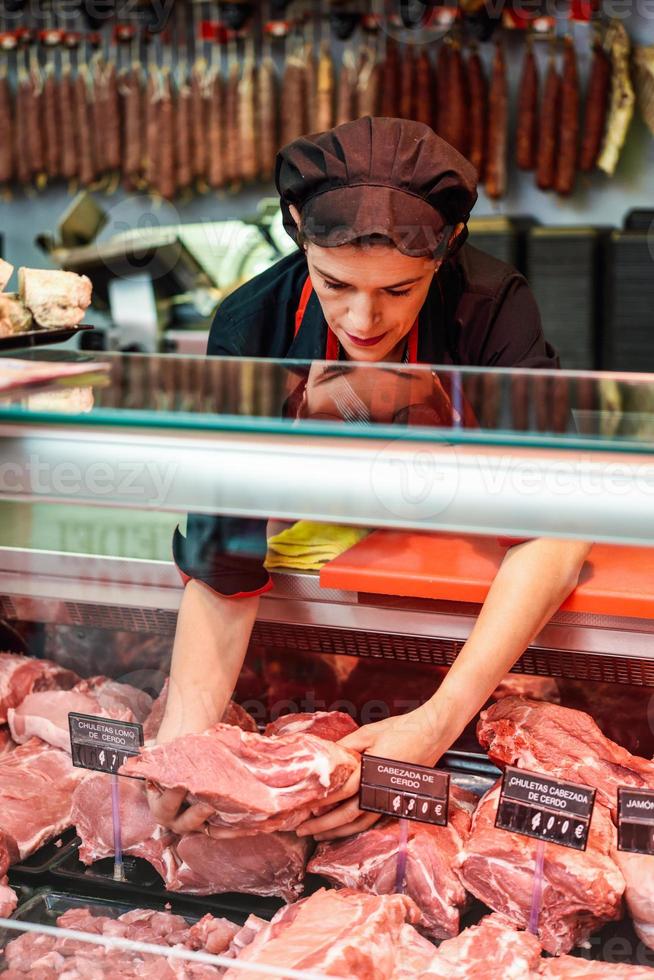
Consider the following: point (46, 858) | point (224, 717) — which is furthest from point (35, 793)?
point (224, 717)

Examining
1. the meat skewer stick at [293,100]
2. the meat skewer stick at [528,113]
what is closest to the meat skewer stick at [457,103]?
the meat skewer stick at [528,113]

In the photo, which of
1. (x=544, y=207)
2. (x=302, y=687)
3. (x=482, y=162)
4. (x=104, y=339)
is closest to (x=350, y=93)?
(x=482, y=162)

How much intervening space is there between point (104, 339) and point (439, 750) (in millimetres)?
3531

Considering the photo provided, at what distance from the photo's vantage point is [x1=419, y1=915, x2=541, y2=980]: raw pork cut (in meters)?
1.23

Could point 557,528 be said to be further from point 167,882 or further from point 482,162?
point 482,162

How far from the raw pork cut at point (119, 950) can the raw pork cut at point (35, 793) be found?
166 mm

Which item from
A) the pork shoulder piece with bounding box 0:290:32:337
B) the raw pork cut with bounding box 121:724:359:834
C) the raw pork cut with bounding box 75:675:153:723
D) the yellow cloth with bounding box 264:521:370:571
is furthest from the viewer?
the pork shoulder piece with bounding box 0:290:32:337

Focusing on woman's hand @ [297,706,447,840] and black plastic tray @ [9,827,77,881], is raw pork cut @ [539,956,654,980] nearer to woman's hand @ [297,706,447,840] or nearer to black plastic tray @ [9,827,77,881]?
woman's hand @ [297,706,447,840]

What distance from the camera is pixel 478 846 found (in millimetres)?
1349

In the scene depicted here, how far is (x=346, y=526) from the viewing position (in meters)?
1.43

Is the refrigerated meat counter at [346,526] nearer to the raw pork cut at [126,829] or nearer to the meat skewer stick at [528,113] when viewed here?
the raw pork cut at [126,829]

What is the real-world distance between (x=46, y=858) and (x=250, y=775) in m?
0.35

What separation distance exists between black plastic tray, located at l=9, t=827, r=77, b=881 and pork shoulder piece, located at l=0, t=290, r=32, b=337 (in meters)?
0.76

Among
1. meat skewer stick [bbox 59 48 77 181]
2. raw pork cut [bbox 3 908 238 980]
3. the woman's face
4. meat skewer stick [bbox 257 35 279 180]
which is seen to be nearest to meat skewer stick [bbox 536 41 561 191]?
meat skewer stick [bbox 257 35 279 180]
